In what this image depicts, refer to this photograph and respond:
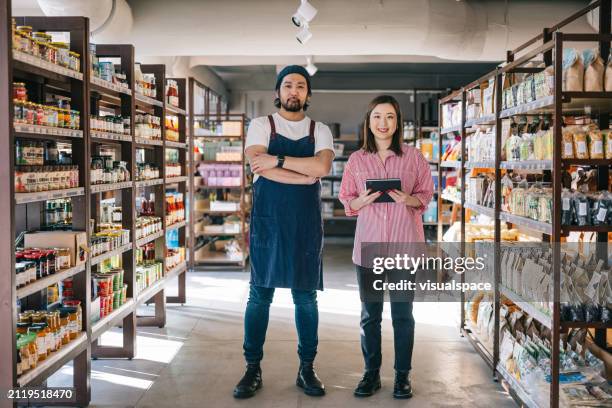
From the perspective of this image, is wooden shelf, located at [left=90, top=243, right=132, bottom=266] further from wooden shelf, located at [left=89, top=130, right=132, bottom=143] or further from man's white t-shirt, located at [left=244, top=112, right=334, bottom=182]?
man's white t-shirt, located at [left=244, top=112, right=334, bottom=182]

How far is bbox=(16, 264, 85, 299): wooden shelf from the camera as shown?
9.17 feet

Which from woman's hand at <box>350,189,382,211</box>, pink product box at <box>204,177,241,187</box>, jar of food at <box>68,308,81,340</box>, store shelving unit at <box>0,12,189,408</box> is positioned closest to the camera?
store shelving unit at <box>0,12,189,408</box>

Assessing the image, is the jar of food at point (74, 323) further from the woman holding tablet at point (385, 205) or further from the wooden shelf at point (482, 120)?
the wooden shelf at point (482, 120)

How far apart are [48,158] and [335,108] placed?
10.4m

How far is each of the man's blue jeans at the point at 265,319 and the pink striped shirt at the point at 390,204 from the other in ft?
1.32

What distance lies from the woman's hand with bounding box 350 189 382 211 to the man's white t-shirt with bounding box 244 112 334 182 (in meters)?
0.35

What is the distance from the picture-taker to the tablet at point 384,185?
3424 mm

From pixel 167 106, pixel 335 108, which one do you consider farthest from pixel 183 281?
pixel 335 108

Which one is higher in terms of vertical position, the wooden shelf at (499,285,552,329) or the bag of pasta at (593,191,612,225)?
the bag of pasta at (593,191,612,225)

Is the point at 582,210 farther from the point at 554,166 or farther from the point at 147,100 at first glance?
the point at 147,100

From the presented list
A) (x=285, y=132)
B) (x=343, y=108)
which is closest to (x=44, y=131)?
(x=285, y=132)

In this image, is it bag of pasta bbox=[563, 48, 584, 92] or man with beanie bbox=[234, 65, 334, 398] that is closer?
bag of pasta bbox=[563, 48, 584, 92]

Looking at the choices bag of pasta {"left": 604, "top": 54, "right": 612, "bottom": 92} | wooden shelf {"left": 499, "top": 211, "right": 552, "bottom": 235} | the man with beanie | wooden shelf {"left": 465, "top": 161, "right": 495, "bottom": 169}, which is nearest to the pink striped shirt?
the man with beanie

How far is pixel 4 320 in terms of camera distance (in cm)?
270
